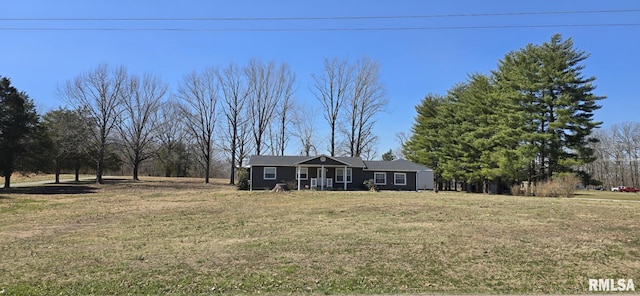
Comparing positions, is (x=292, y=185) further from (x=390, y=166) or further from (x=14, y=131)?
(x=14, y=131)

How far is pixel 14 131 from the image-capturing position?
3105cm

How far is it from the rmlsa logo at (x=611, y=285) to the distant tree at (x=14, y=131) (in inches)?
1432

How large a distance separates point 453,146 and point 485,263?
38.8 m

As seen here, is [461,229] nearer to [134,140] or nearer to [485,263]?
[485,263]

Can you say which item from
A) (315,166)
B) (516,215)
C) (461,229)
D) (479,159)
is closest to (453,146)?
(479,159)

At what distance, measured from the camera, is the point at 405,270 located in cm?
663

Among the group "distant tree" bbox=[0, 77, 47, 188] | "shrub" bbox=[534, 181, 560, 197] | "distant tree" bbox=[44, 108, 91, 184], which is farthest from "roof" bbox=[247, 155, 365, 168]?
"distant tree" bbox=[44, 108, 91, 184]

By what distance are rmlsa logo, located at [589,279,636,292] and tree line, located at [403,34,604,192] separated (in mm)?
28044

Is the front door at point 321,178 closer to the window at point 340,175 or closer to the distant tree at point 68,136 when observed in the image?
the window at point 340,175

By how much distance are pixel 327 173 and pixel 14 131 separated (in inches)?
1006

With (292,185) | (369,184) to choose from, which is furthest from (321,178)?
(369,184)

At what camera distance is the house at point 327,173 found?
38250mm

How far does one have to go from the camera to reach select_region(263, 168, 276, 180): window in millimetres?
38375

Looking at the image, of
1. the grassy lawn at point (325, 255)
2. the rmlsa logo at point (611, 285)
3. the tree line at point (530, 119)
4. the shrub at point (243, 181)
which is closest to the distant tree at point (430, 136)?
the tree line at point (530, 119)
